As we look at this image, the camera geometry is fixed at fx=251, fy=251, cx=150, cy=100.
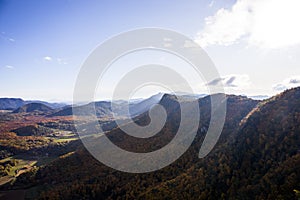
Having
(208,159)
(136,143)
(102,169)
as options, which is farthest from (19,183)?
(208,159)

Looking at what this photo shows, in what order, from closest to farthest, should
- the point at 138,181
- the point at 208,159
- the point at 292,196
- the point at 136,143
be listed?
1. the point at 292,196
2. the point at 208,159
3. the point at 138,181
4. the point at 136,143

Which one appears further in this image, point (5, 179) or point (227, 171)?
point (5, 179)

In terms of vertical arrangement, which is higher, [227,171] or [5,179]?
[227,171]

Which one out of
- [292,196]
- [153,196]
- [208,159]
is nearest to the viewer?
[292,196]

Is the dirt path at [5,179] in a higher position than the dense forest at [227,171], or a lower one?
lower

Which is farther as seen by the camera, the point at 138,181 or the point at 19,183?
the point at 19,183

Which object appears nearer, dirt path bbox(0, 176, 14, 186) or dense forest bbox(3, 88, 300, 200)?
dense forest bbox(3, 88, 300, 200)

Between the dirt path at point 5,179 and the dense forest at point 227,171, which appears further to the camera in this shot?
the dirt path at point 5,179

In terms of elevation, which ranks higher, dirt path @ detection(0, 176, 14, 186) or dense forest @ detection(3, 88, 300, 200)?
dense forest @ detection(3, 88, 300, 200)

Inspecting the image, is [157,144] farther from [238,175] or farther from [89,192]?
[238,175]

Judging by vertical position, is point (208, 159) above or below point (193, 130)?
below

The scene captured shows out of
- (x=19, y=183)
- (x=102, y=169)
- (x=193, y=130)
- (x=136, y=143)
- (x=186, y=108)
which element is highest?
(x=186, y=108)
